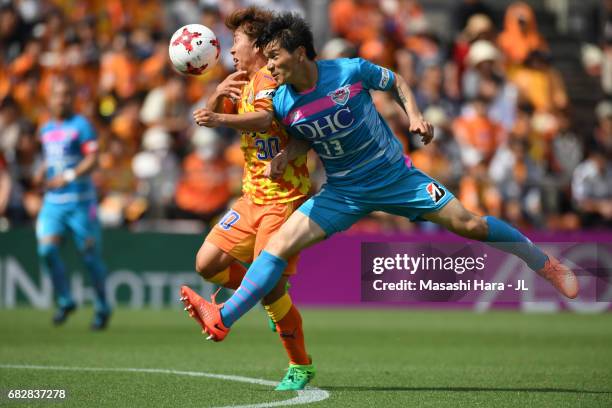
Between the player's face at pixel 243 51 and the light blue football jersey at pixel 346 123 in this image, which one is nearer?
the light blue football jersey at pixel 346 123

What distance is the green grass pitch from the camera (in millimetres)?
8281

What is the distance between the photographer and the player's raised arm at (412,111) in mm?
8156

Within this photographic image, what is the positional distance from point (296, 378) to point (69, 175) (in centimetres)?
611

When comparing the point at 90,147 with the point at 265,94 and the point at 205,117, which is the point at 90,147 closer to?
the point at 265,94

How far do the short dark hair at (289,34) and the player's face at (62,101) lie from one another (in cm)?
638

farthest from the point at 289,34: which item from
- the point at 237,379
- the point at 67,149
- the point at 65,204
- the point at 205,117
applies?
the point at 65,204

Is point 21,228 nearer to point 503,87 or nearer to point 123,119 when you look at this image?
point 123,119

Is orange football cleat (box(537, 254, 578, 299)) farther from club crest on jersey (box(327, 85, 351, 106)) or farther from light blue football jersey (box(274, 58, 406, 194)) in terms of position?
club crest on jersey (box(327, 85, 351, 106))

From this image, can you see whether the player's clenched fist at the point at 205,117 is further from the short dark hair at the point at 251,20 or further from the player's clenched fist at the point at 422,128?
the player's clenched fist at the point at 422,128

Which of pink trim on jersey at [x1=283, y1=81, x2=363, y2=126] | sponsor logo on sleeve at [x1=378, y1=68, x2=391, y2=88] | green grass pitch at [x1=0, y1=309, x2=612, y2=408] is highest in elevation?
sponsor logo on sleeve at [x1=378, y1=68, x2=391, y2=88]

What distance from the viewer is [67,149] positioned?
14.1 metres

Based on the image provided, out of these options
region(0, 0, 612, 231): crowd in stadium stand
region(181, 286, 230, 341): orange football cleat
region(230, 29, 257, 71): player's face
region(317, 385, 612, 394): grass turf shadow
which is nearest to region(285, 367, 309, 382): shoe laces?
region(317, 385, 612, 394): grass turf shadow

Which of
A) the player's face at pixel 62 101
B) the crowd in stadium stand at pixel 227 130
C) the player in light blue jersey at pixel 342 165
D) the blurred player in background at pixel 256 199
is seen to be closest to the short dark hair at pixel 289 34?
the player in light blue jersey at pixel 342 165

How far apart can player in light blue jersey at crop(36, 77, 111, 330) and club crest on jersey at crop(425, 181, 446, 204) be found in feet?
21.3
